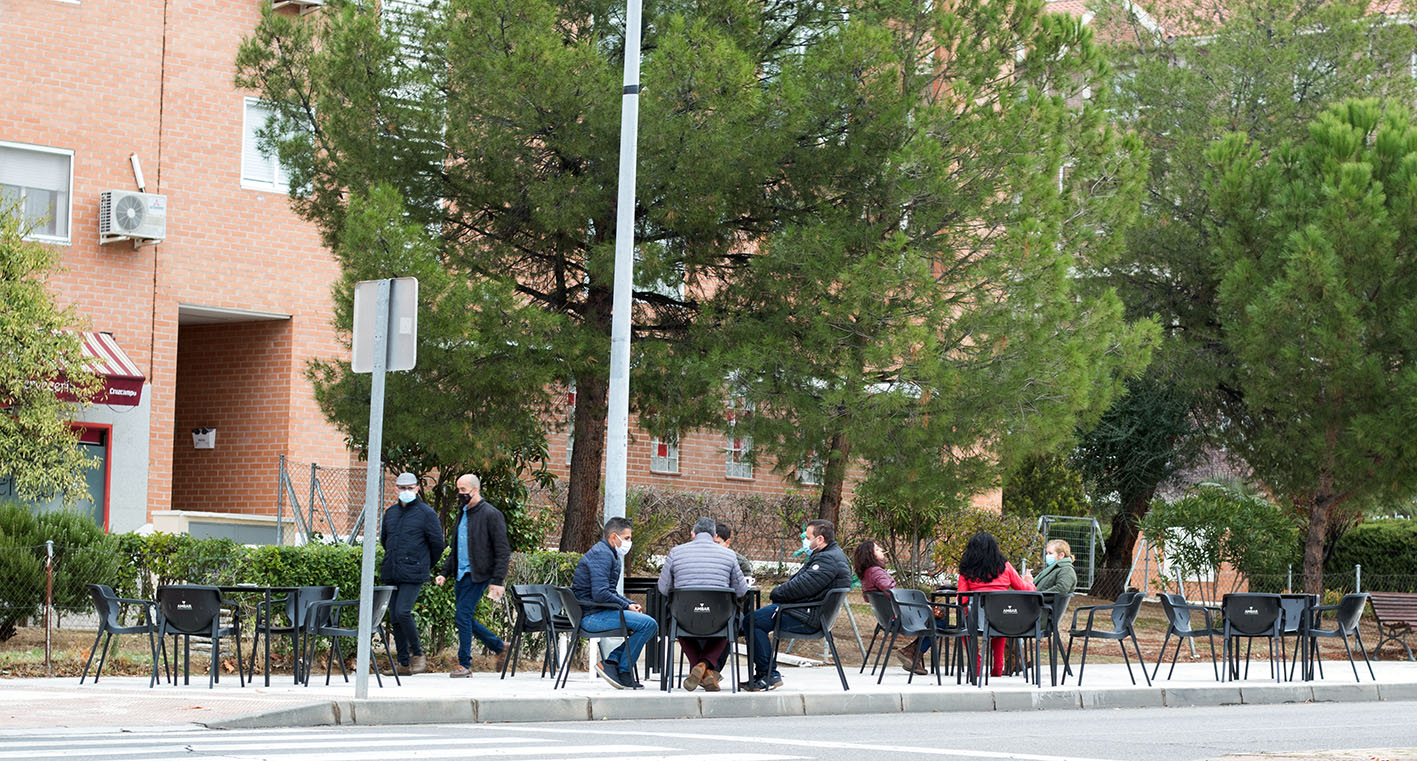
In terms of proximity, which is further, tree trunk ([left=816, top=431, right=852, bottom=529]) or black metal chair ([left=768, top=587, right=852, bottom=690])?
tree trunk ([left=816, top=431, right=852, bottom=529])

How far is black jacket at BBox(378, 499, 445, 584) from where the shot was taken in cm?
1550

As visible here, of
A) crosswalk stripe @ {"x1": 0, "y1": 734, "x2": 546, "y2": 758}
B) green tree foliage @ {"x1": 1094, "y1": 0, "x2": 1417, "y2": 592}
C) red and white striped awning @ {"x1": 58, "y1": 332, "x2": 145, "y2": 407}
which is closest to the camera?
crosswalk stripe @ {"x1": 0, "y1": 734, "x2": 546, "y2": 758}

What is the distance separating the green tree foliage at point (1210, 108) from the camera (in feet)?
99.1

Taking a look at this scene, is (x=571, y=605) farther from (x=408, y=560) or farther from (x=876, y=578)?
(x=876, y=578)

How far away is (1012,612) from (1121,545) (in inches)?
918

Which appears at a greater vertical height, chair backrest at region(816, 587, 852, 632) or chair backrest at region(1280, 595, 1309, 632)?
chair backrest at region(816, 587, 852, 632)

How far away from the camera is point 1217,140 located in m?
29.2

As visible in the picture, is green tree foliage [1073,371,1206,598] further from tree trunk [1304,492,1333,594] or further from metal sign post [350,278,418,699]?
metal sign post [350,278,418,699]

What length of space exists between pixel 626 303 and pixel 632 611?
316cm

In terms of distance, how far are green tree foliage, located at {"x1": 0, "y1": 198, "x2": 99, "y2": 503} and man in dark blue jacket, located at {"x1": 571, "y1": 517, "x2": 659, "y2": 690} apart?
31.0 feet

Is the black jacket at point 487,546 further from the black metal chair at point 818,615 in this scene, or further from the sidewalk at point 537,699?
the black metal chair at point 818,615

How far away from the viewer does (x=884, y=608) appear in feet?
54.0

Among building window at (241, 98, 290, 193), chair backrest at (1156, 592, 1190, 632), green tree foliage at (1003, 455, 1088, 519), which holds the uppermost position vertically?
building window at (241, 98, 290, 193)

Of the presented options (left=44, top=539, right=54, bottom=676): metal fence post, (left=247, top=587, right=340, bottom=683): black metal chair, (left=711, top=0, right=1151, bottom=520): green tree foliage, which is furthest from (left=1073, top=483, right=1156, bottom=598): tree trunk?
(left=44, top=539, right=54, bottom=676): metal fence post
